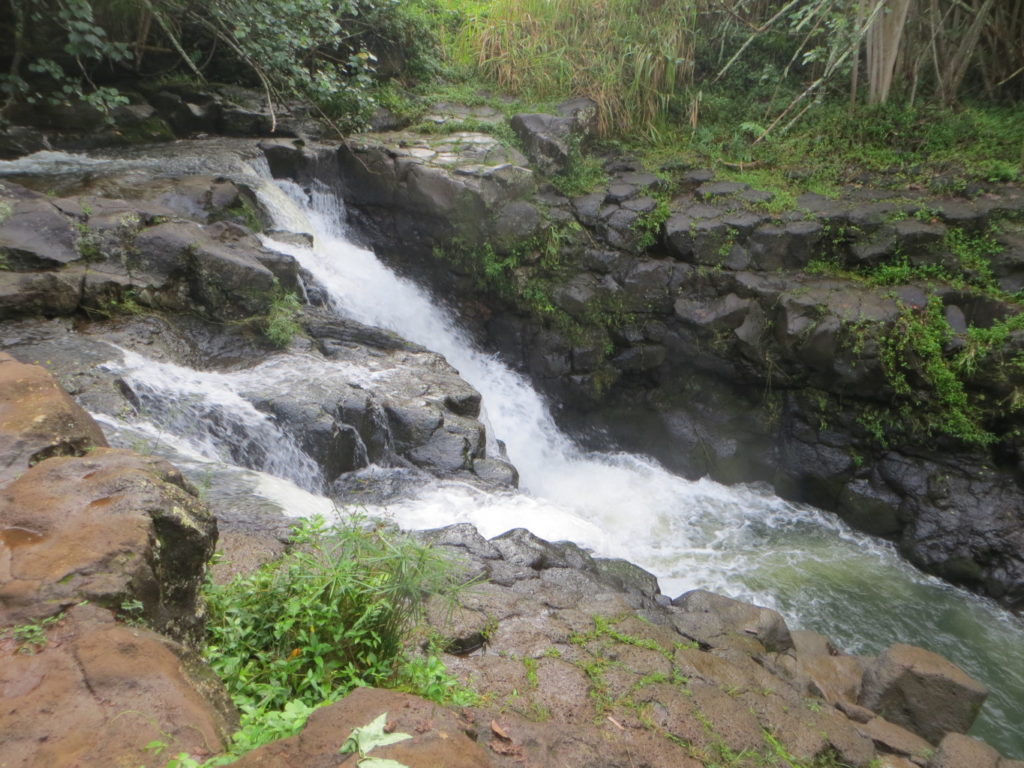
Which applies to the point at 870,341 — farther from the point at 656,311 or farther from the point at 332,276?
the point at 332,276

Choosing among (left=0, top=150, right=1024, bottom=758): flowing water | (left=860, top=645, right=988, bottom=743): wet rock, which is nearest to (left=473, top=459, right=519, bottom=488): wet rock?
(left=0, top=150, right=1024, bottom=758): flowing water

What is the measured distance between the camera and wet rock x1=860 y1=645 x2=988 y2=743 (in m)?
4.25

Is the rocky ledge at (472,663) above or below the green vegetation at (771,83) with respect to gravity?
below

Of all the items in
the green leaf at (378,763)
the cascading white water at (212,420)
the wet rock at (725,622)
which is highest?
the green leaf at (378,763)

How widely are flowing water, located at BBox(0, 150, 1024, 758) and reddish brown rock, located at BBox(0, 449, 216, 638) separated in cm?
192

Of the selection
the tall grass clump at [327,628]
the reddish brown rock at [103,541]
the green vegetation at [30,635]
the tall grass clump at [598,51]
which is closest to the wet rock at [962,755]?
the tall grass clump at [327,628]

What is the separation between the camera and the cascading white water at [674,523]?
17.8ft

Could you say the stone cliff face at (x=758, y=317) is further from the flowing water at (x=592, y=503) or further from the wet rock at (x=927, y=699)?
the wet rock at (x=927, y=699)

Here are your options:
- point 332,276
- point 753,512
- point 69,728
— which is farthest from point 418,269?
point 69,728

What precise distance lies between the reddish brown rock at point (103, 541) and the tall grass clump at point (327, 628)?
206 millimetres

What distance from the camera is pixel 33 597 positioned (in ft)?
6.36

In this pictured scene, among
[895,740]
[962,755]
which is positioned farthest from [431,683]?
[962,755]

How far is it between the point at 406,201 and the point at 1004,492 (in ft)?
23.2

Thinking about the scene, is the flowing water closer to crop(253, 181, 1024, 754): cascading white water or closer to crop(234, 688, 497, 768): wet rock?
crop(253, 181, 1024, 754): cascading white water
